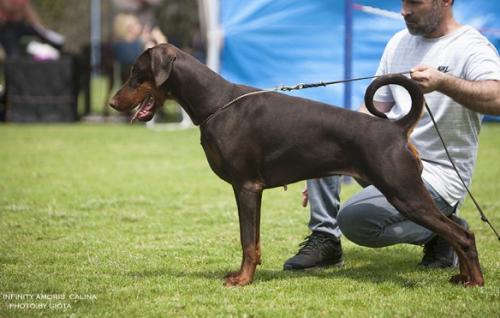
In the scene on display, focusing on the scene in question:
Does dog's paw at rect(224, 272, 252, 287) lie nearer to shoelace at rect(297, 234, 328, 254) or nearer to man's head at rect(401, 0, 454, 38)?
shoelace at rect(297, 234, 328, 254)

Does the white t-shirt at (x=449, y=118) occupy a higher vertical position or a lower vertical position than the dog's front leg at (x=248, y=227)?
higher

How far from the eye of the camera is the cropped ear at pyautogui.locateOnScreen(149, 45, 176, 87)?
3799mm

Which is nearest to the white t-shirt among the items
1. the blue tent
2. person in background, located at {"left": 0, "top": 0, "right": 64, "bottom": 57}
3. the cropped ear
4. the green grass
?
the green grass

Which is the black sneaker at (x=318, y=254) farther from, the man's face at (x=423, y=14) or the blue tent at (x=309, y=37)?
the blue tent at (x=309, y=37)

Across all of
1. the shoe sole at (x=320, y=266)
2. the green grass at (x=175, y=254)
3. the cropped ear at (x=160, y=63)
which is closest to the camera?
the green grass at (x=175, y=254)

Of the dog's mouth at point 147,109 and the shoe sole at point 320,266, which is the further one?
the shoe sole at point 320,266

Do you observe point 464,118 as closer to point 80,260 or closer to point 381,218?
point 381,218

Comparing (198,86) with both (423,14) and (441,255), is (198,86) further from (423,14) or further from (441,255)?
(441,255)

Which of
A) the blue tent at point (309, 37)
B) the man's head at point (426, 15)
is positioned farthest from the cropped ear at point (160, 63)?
the blue tent at point (309, 37)

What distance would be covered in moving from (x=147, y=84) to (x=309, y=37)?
629cm

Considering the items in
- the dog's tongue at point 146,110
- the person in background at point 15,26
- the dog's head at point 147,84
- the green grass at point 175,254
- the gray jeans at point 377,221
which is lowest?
the person in background at point 15,26

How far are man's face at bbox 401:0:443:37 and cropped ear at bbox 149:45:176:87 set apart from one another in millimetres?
1393

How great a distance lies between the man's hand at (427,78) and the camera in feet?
11.9

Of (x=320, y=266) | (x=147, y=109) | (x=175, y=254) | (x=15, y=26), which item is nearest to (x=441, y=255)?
(x=320, y=266)
